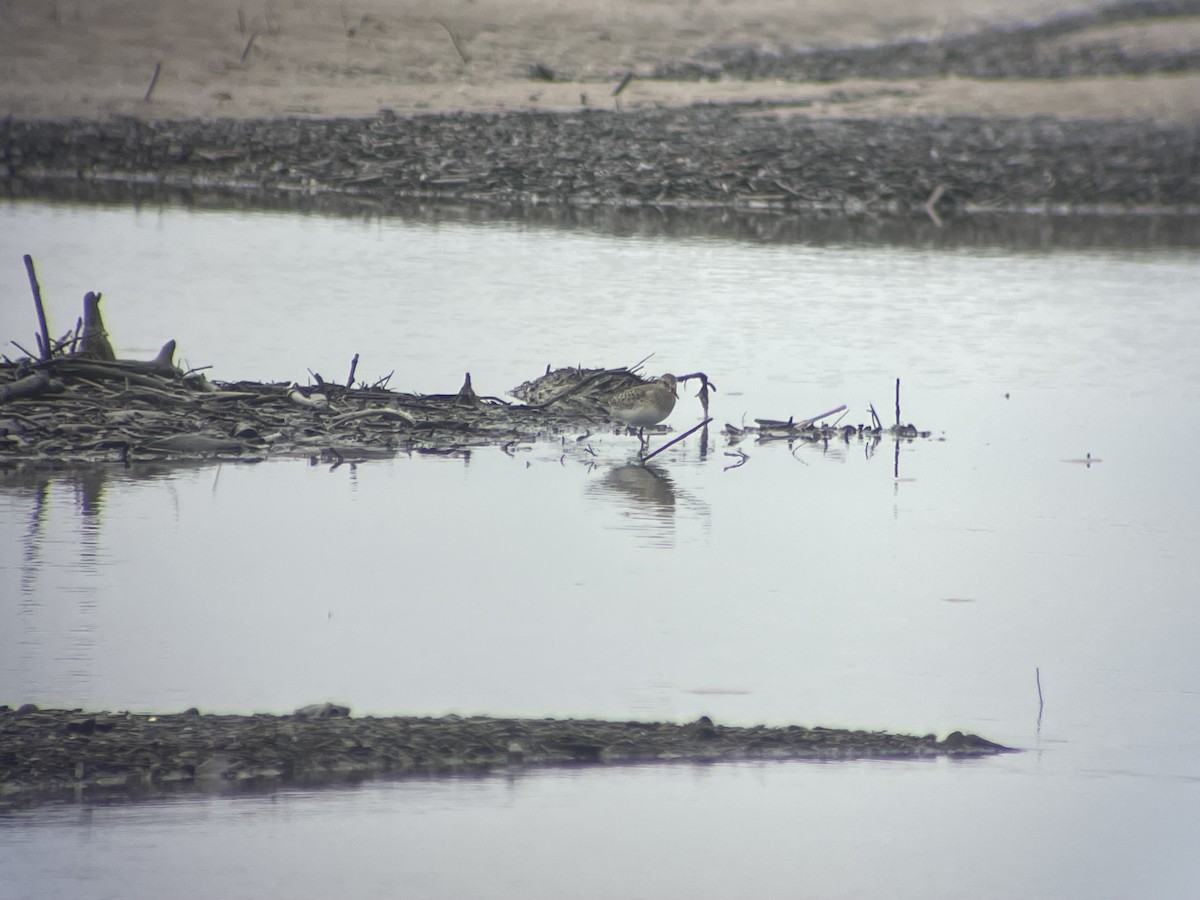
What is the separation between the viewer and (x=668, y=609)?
684 centimetres

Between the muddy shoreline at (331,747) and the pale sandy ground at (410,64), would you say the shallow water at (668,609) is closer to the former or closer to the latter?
the muddy shoreline at (331,747)

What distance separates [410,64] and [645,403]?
20.3 meters

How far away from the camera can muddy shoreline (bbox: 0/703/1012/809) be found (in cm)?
464

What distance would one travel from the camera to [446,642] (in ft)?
20.5

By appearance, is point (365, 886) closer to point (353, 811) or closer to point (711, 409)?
point (353, 811)

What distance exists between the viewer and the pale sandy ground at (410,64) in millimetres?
27188

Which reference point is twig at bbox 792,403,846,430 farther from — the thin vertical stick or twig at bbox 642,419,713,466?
the thin vertical stick

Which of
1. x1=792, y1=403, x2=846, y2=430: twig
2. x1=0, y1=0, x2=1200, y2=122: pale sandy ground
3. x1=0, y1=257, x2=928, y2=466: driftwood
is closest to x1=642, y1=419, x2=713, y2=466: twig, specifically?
x1=0, y1=257, x2=928, y2=466: driftwood

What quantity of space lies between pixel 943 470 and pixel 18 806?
6.52 metres

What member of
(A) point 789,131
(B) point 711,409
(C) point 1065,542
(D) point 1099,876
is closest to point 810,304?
(B) point 711,409

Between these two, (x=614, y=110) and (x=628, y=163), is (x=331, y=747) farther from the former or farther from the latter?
(x=614, y=110)

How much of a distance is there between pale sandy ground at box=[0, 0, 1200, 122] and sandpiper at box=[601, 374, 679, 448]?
17.0 meters

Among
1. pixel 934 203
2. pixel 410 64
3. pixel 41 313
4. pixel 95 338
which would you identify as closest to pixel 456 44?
pixel 410 64

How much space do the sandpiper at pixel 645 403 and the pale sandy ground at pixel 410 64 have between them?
670 inches
